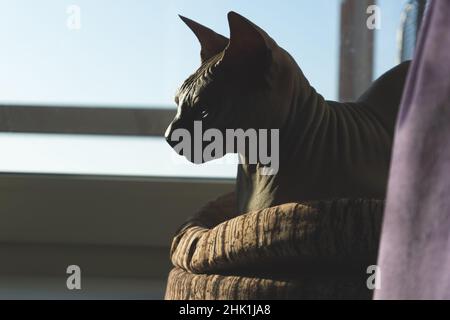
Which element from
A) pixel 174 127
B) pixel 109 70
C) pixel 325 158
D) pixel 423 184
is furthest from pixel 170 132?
pixel 109 70

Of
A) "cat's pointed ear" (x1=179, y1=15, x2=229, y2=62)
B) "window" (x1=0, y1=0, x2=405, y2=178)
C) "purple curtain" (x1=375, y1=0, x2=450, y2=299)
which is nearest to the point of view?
"purple curtain" (x1=375, y1=0, x2=450, y2=299)

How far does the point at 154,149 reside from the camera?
3.08 feet

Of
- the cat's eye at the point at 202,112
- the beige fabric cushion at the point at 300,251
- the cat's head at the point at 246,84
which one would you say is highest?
the cat's head at the point at 246,84

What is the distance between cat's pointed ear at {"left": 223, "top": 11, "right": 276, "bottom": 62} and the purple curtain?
168 millimetres

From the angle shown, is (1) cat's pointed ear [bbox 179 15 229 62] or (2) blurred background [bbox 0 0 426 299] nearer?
(1) cat's pointed ear [bbox 179 15 229 62]

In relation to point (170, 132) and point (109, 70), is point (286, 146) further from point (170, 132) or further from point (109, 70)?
point (109, 70)

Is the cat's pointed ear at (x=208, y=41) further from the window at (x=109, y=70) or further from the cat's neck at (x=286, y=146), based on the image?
the window at (x=109, y=70)

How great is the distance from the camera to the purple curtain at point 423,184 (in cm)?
26

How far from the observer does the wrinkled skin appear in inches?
16.7

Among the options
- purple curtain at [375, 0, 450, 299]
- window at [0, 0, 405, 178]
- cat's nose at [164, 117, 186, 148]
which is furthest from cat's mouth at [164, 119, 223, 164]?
window at [0, 0, 405, 178]

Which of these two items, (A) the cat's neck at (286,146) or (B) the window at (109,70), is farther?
(B) the window at (109,70)

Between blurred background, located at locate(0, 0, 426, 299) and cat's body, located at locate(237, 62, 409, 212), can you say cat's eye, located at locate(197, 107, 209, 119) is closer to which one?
cat's body, located at locate(237, 62, 409, 212)

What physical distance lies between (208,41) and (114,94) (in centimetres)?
42

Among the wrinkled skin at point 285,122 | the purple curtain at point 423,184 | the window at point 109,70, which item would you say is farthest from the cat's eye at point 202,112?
the window at point 109,70
